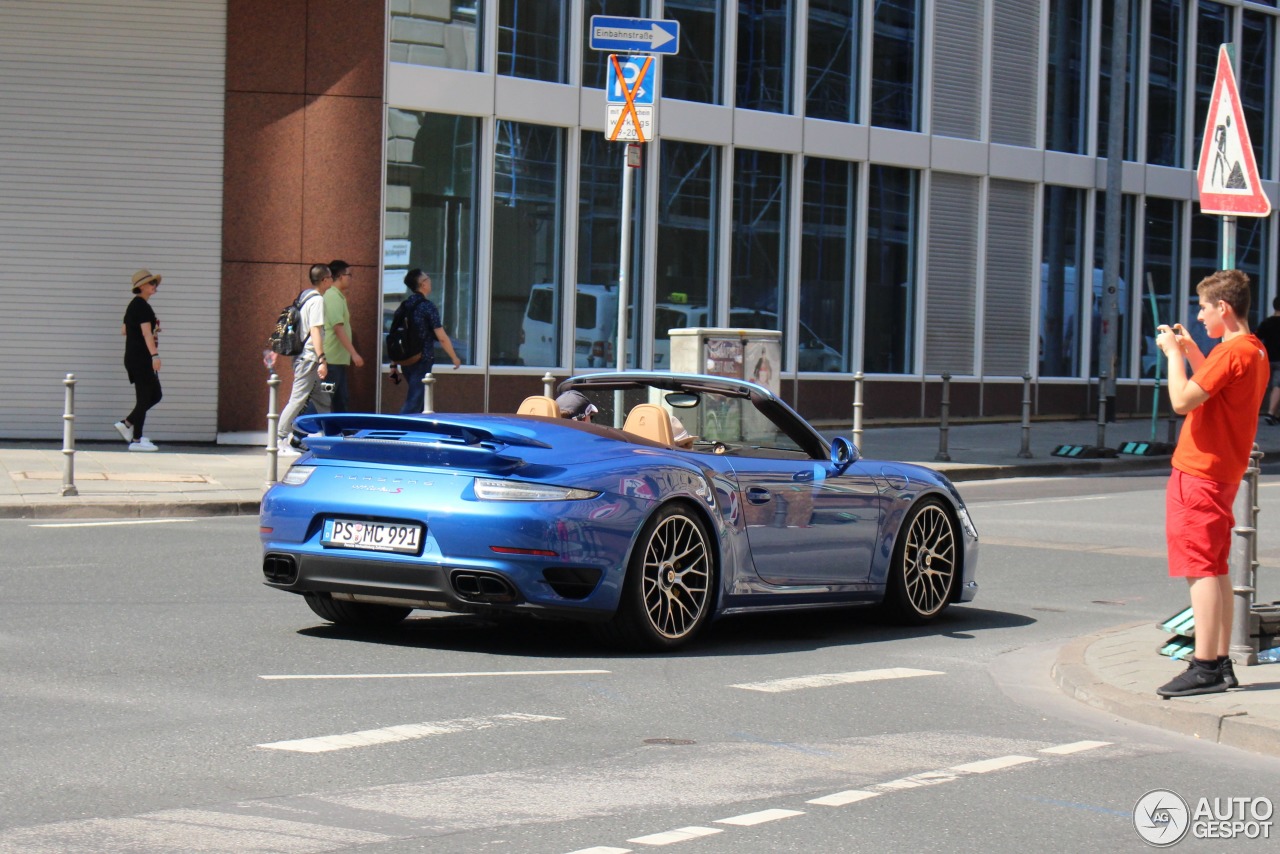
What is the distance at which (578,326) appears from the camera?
23.5 m

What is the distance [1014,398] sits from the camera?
98.5 ft

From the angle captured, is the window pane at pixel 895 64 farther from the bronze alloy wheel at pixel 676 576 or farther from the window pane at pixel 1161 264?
the bronze alloy wheel at pixel 676 576

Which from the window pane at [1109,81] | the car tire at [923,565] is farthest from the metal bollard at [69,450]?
the window pane at [1109,81]

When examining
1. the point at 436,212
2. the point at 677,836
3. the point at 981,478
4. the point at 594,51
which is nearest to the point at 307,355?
the point at 436,212

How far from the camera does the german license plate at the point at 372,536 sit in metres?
8.12

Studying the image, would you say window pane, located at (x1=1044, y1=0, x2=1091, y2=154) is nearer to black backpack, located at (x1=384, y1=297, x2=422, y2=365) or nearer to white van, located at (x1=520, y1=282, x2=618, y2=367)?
white van, located at (x1=520, y1=282, x2=618, y2=367)

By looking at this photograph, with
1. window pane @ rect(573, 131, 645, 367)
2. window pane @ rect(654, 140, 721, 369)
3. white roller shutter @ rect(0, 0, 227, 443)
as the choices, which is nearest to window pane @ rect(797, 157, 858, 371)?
window pane @ rect(654, 140, 721, 369)

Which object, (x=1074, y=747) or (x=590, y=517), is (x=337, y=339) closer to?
(x=590, y=517)

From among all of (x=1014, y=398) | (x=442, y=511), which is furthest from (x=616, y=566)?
(x=1014, y=398)

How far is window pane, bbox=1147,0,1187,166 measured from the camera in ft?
107

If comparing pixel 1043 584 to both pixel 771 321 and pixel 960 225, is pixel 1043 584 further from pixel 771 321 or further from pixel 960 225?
pixel 960 225

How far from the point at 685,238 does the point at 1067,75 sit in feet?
30.7

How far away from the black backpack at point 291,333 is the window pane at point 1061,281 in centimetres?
1505

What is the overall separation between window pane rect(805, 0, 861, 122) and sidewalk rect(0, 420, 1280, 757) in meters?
4.60
